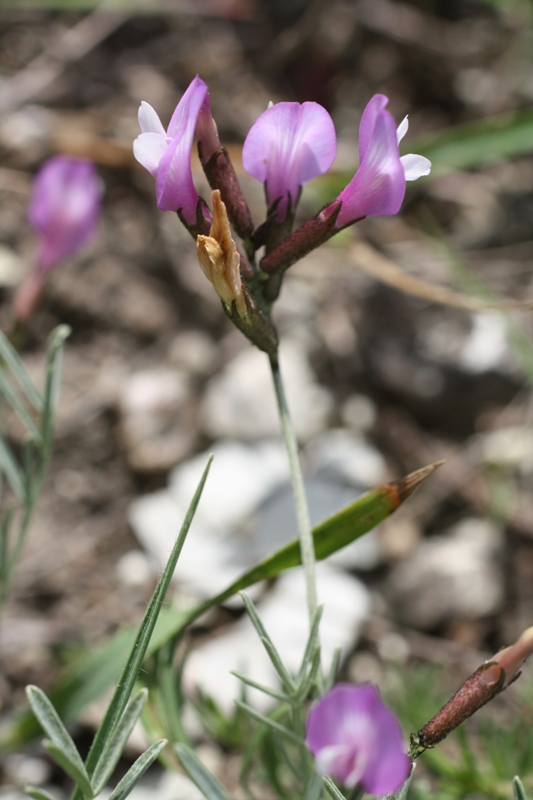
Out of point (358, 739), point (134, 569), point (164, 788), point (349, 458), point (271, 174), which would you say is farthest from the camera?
point (349, 458)

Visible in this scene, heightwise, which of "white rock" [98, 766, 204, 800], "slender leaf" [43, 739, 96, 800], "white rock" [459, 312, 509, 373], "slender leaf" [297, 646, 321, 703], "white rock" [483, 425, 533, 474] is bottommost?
"white rock" [483, 425, 533, 474]

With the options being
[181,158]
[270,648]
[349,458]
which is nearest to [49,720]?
[270,648]

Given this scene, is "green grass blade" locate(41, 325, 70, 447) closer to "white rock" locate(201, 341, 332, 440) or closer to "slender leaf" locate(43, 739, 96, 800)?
"slender leaf" locate(43, 739, 96, 800)

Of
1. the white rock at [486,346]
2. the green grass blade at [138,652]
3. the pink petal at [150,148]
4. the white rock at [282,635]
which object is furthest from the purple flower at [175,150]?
the white rock at [486,346]

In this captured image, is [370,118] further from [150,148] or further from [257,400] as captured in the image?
[257,400]

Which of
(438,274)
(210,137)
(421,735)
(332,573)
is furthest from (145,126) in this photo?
(438,274)

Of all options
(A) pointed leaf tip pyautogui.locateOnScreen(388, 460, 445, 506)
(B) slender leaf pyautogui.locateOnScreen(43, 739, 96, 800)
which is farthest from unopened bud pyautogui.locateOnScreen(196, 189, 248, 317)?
(B) slender leaf pyautogui.locateOnScreen(43, 739, 96, 800)
